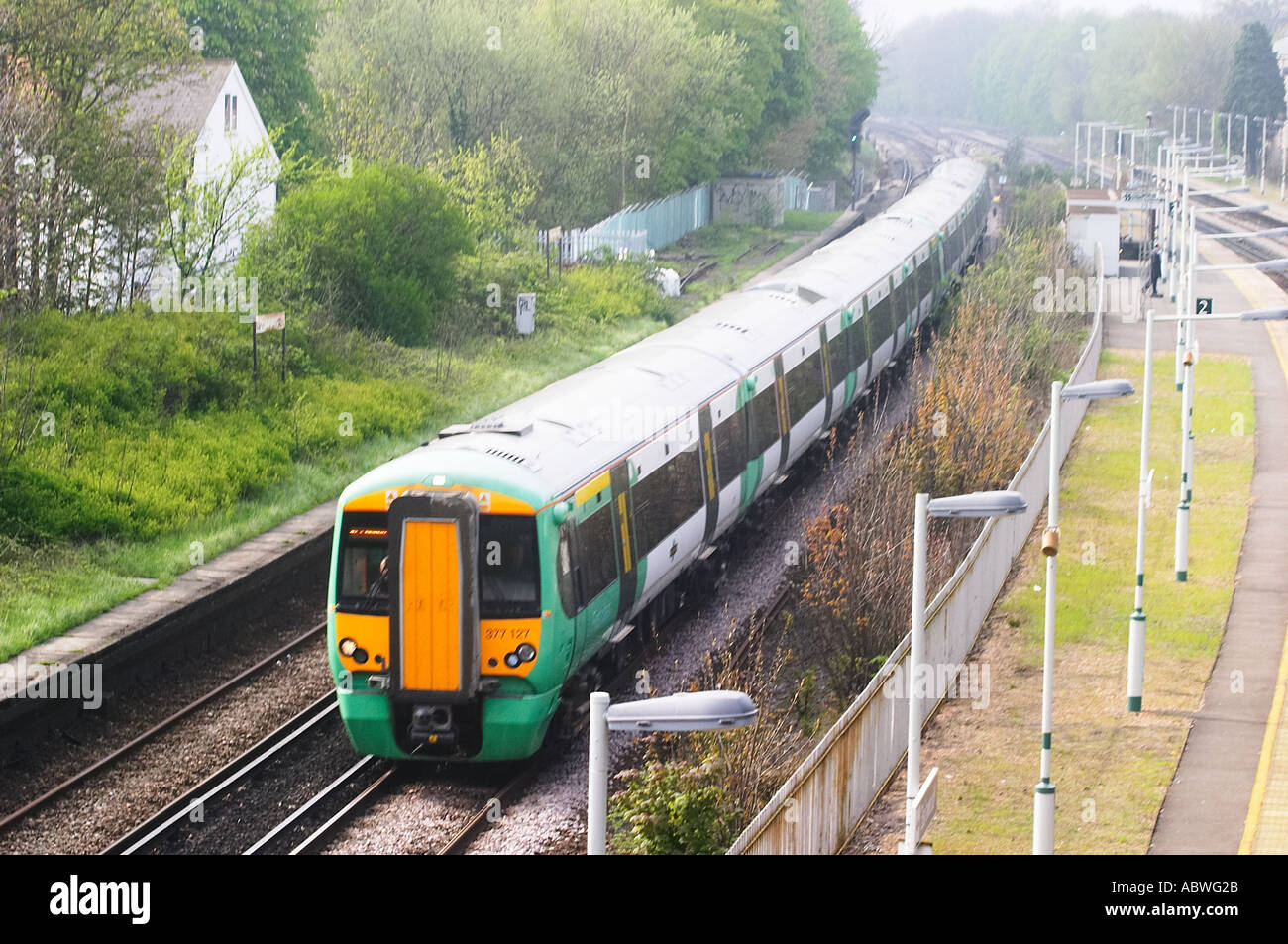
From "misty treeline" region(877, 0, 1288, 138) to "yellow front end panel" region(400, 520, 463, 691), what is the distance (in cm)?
9548

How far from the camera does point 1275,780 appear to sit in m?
16.6

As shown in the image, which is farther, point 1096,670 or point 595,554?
point 1096,670

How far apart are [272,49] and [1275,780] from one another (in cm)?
3930

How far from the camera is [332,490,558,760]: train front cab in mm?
14148

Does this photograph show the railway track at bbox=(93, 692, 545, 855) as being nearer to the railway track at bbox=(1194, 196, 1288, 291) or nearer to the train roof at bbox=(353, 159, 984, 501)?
the train roof at bbox=(353, 159, 984, 501)

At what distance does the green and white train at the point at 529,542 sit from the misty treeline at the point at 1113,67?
292 ft

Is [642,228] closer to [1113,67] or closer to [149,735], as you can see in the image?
[149,735]

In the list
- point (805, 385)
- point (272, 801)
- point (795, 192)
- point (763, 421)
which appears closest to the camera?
point (272, 801)

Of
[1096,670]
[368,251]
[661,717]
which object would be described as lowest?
[1096,670]

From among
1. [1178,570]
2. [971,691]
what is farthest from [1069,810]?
[1178,570]

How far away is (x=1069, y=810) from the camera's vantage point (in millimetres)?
15914

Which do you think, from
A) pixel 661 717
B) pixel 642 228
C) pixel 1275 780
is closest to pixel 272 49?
pixel 642 228

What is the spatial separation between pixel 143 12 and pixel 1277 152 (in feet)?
285
